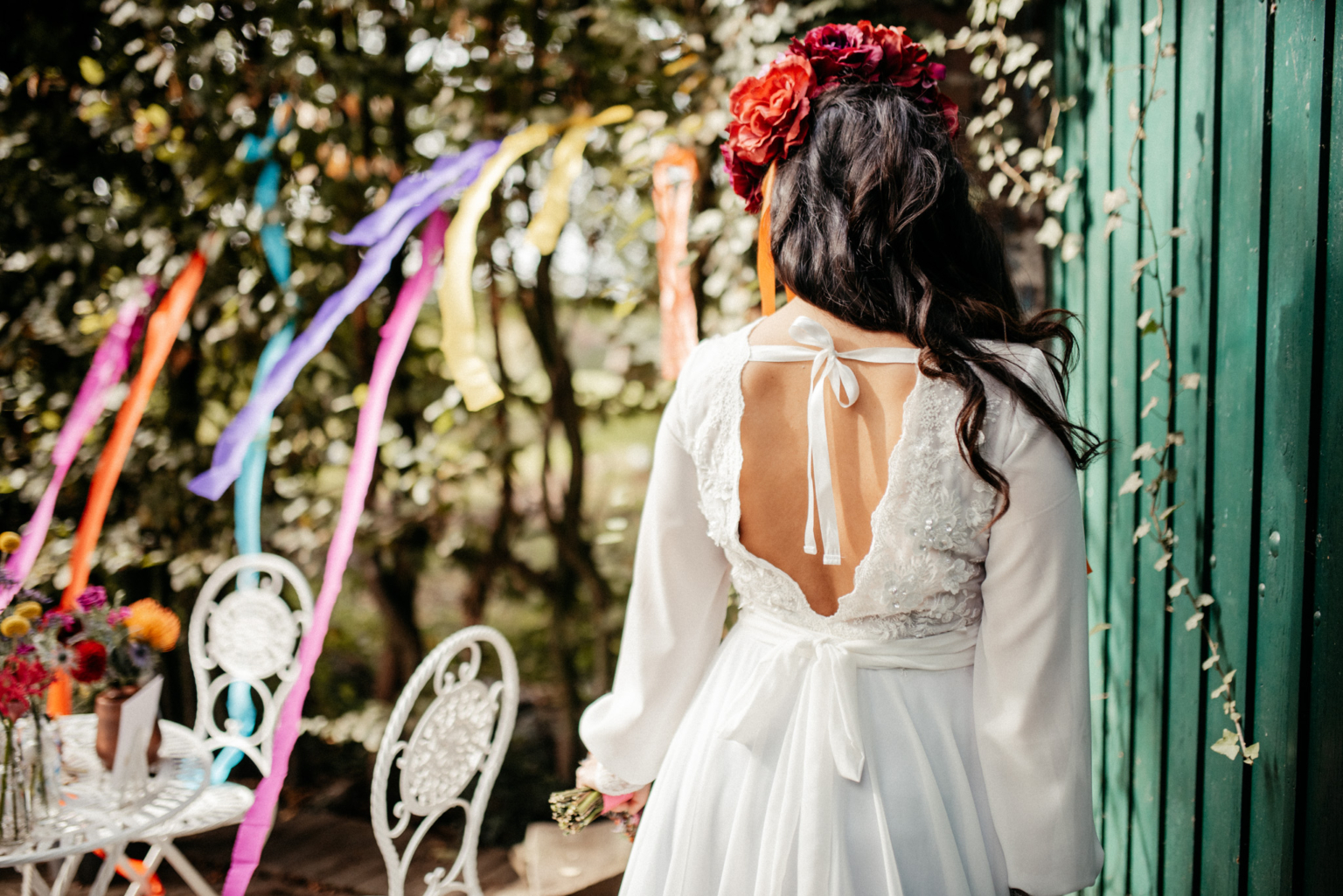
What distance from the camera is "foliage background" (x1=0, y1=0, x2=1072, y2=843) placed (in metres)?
3.02

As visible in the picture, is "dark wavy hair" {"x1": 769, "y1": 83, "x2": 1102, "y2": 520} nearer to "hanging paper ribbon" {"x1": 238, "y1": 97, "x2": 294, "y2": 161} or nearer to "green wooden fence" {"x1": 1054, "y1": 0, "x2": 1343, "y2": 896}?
"green wooden fence" {"x1": 1054, "y1": 0, "x2": 1343, "y2": 896}

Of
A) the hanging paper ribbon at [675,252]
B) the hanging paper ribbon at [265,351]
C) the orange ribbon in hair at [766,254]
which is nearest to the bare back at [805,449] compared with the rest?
the orange ribbon in hair at [766,254]

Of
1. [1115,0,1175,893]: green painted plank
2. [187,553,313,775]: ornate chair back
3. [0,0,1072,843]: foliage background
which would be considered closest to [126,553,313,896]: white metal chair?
[187,553,313,775]: ornate chair back

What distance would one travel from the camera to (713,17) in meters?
2.62

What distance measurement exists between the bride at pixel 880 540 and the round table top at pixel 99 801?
1179mm

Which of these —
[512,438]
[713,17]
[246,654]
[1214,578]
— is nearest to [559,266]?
[512,438]

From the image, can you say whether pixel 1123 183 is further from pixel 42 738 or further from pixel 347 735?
pixel 347 735

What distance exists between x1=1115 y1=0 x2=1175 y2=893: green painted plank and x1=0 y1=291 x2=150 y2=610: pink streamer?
3.09 m

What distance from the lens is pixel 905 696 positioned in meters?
1.26

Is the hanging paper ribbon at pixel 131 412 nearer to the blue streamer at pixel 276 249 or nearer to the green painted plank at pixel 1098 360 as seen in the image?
the blue streamer at pixel 276 249

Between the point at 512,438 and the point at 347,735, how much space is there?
4.03 feet

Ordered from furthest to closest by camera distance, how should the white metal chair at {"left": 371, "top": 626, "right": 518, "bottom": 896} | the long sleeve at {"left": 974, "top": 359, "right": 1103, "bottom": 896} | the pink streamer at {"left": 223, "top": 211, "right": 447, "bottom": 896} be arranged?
the pink streamer at {"left": 223, "top": 211, "right": 447, "bottom": 896} → the white metal chair at {"left": 371, "top": 626, "right": 518, "bottom": 896} → the long sleeve at {"left": 974, "top": 359, "right": 1103, "bottom": 896}

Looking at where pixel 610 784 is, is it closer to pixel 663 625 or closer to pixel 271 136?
pixel 663 625

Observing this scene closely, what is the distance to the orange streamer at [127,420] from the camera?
2.96m
